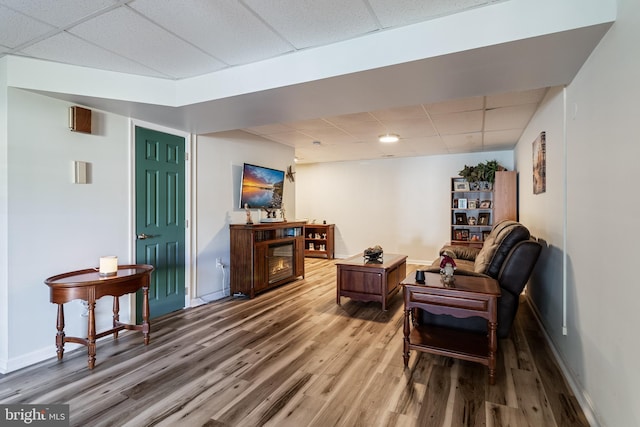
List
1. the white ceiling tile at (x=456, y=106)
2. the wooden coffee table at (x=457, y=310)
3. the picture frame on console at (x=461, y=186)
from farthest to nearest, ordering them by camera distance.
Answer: the picture frame on console at (x=461, y=186)
the white ceiling tile at (x=456, y=106)
the wooden coffee table at (x=457, y=310)

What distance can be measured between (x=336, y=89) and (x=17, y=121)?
2.47m

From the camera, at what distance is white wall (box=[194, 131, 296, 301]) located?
410 centimetres

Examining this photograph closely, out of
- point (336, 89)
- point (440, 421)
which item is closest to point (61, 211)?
point (336, 89)

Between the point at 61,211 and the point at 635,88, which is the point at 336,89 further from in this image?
the point at 61,211

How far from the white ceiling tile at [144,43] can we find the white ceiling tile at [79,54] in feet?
0.32

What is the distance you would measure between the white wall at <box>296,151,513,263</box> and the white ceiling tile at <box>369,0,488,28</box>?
4.96 m

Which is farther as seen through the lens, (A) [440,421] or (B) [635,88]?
(A) [440,421]

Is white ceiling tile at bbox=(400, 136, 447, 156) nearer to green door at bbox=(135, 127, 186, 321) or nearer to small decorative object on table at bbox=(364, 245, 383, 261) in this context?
small decorative object on table at bbox=(364, 245, 383, 261)

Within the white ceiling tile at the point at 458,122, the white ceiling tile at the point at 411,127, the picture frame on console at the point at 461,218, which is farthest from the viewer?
the picture frame on console at the point at 461,218

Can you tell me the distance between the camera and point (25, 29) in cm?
201

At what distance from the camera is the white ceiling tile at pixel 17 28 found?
1.85 meters

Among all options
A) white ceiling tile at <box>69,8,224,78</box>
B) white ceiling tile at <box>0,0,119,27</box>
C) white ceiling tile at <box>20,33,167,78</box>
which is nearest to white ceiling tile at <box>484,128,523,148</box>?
white ceiling tile at <box>69,8,224,78</box>

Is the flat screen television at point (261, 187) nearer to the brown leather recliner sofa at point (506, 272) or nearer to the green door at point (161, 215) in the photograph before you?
the green door at point (161, 215)

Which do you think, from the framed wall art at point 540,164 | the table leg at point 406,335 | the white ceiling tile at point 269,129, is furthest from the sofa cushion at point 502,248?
the white ceiling tile at point 269,129
